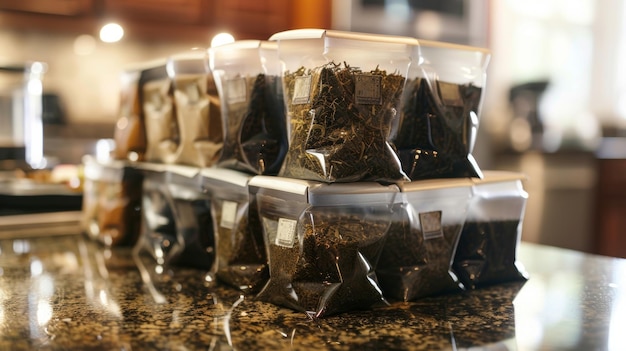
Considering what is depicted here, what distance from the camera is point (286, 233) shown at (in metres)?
0.78

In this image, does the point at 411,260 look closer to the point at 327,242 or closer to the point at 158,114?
the point at 327,242

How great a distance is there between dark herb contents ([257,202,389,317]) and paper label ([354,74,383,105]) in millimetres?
145

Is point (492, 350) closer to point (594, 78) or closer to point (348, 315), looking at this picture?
point (348, 315)

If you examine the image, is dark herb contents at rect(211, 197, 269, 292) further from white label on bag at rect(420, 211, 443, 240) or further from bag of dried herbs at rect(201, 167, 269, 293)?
white label on bag at rect(420, 211, 443, 240)

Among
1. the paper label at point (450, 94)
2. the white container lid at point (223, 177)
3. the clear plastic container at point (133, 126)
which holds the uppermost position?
the paper label at point (450, 94)

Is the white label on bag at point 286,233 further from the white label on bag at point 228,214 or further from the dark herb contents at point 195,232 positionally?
the dark herb contents at point 195,232

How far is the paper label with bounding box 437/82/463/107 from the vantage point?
0.88 metres

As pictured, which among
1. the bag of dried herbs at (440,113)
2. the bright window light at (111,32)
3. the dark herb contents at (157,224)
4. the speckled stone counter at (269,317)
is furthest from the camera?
the bright window light at (111,32)

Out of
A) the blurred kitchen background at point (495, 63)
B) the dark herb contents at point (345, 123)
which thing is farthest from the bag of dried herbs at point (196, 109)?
the blurred kitchen background at point (495, 63)

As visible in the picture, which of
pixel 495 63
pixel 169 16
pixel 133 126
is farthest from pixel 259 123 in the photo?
pixel 495 63

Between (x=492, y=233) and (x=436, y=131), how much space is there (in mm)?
187

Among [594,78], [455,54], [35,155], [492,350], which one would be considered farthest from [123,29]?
[594,78]

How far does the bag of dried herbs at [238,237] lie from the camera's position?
87 centimetres

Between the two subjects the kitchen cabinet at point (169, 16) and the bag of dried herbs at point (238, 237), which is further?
the kitchen cabinet at point (169, 16)
